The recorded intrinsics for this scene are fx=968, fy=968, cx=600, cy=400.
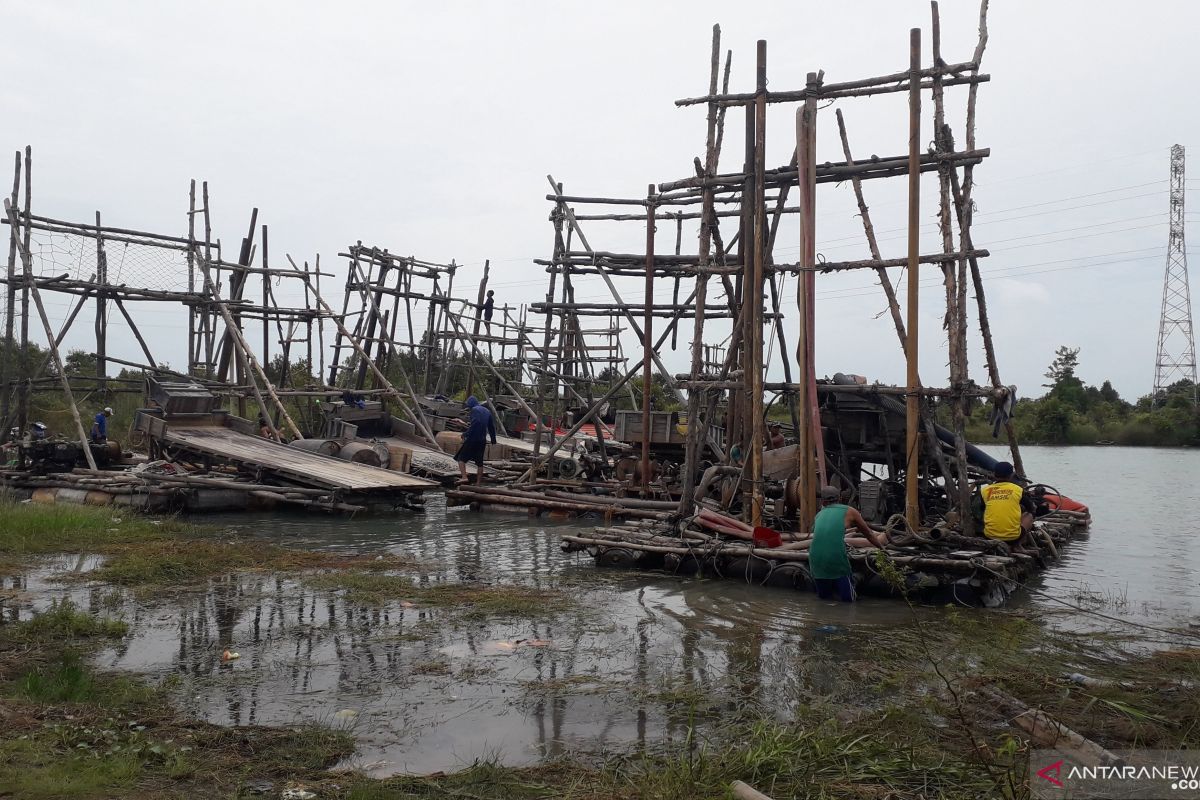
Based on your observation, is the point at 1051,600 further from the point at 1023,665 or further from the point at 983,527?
the point at 1023,665

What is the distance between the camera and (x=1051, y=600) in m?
10.9

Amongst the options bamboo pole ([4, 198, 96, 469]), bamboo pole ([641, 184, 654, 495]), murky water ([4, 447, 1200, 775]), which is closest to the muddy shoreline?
murky water ([4, 447, 1200, 775])

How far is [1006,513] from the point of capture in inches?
444

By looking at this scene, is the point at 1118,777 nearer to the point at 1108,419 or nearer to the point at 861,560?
the point at 861,560

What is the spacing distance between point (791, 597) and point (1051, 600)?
120 inches

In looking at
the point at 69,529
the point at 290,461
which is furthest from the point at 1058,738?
the point at 290,461

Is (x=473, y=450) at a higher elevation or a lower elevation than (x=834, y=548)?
higher

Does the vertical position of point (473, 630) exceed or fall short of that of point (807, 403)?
it falls short

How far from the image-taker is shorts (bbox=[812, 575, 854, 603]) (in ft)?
Answer: 33.4

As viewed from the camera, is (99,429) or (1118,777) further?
(99,429)

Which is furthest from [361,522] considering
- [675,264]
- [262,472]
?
[675,264]

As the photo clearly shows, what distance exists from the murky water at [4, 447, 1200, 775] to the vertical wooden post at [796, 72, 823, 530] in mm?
1750

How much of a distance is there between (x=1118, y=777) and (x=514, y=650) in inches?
181

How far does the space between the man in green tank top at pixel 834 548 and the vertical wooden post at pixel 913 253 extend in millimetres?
1560
